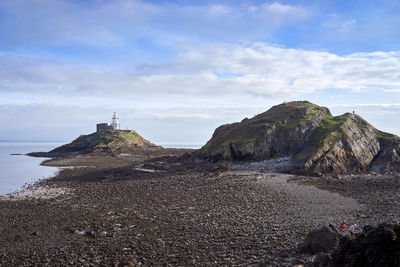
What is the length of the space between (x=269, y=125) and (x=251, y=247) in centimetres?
3668

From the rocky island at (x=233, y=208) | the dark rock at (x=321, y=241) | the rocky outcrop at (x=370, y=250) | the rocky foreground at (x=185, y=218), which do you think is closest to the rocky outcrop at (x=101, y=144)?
the rocky island at (x=233, y=208)

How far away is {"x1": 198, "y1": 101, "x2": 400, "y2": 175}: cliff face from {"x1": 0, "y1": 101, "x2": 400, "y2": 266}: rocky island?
0.61 ft

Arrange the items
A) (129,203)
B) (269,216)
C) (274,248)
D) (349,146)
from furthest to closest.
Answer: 1. (349,146)
2. (129,203)
3. (269,216)
4. (274,248)

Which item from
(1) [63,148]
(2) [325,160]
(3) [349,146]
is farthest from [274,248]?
(1) [63,148]

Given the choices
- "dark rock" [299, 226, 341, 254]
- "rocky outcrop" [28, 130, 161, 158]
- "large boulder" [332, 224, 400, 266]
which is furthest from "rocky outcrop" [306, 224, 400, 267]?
"rocky outcrop" [28, 130, 161, 158]

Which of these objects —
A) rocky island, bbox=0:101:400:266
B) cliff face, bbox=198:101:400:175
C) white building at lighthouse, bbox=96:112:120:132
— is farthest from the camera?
white building at lighthouse, bbox=96:112:120:132

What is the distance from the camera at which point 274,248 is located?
42.5 feet

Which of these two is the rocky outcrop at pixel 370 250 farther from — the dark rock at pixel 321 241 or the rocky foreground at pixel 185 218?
the rocky foreground at pixel 185 218

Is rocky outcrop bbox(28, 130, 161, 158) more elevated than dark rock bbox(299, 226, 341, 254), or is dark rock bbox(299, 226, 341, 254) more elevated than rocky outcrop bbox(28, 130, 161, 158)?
rocky outcrop bbox(28, 130, 161, 158)

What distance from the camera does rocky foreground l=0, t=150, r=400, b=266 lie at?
12.8 m

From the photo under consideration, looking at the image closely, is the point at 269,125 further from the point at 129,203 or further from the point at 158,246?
the point at 158,246

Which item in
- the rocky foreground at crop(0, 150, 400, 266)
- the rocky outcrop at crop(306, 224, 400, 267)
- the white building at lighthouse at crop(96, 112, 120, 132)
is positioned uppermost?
the white building at lighthouse at crop(96, 112, 120, 132)

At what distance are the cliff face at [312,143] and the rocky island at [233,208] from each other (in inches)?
7.4

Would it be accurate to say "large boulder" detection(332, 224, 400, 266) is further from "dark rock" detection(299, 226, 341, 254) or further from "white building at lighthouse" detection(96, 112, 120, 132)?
"white building at lighthouse" detection(96, 112, 120, 132)
